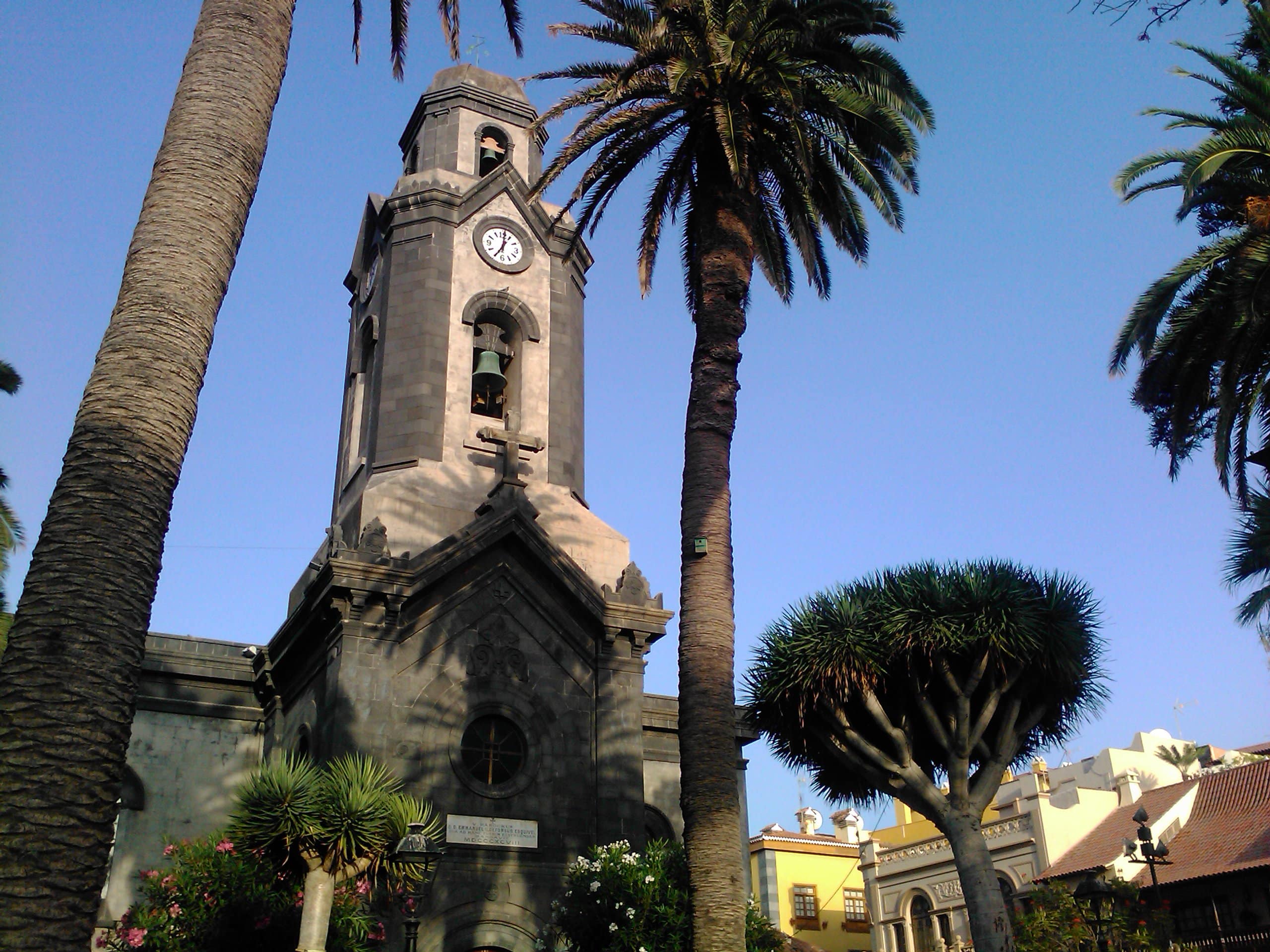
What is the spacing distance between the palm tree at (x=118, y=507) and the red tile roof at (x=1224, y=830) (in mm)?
32275

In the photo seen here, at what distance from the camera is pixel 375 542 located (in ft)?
74.4

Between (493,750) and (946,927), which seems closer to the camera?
(493,750)

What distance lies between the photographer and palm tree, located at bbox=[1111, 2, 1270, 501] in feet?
67.5

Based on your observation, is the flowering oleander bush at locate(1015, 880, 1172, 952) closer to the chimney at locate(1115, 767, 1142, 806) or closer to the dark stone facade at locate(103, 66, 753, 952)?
the dark stone facade at locate(103, 66, 753, 952)

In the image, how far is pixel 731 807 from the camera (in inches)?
594

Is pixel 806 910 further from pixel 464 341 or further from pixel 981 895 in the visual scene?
pixel 464 341

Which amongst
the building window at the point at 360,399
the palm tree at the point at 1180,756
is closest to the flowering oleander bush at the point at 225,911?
the building window at the point at 360,399

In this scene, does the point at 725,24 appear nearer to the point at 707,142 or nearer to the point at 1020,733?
the point at 707,142

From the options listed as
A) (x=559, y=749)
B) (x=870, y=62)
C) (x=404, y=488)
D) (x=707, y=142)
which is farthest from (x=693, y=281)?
(x=559, y=749)

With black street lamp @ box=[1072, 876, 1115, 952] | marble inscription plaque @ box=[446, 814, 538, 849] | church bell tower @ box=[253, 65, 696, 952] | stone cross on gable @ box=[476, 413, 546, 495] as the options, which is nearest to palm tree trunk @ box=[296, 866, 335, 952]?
church bell tower @ box=[253, 65, 696, 952]

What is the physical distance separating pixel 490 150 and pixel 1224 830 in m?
29.9

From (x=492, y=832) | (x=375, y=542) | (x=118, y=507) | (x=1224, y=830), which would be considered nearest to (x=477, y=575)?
(x=375, y=542)

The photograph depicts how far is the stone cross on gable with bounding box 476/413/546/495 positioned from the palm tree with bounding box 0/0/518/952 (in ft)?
43.7

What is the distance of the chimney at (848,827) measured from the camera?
57.0 m
